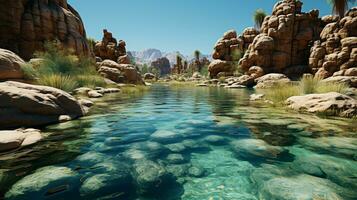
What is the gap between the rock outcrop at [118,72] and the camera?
2245 cm

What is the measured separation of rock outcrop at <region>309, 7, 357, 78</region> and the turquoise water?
81.1 feet

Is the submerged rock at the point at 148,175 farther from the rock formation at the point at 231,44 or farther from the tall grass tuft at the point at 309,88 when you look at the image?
the rock formation at the point at 231,44

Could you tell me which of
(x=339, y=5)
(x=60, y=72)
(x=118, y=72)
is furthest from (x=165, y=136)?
(x=339, y=5)

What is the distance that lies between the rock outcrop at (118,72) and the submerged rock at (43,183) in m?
20.5

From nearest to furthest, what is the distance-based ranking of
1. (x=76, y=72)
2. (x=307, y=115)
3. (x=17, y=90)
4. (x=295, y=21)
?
(x=17, y=90) → (x=307, y=115) → (x=76, y=72) → (x=295, y=21)

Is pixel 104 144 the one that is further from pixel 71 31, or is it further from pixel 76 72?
pixel 71 31

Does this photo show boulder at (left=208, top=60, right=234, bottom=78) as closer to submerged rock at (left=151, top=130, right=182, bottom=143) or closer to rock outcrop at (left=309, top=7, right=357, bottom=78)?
rock outcrop at (left=309, top=7, right=357, bottom=78)

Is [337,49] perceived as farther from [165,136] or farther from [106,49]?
[106,49]

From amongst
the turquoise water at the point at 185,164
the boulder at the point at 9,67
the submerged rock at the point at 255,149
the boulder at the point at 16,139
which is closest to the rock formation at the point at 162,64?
the boulder at the point at 9,67

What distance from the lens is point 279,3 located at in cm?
3450

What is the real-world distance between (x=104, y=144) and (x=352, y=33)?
3280 cm

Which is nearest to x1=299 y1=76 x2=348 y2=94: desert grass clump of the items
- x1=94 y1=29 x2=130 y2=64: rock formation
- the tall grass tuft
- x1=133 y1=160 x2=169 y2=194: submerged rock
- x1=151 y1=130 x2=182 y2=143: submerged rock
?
the tall grass tuft

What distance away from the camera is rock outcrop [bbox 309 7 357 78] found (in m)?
24.2

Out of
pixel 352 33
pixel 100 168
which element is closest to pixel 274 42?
pixel 352 33
